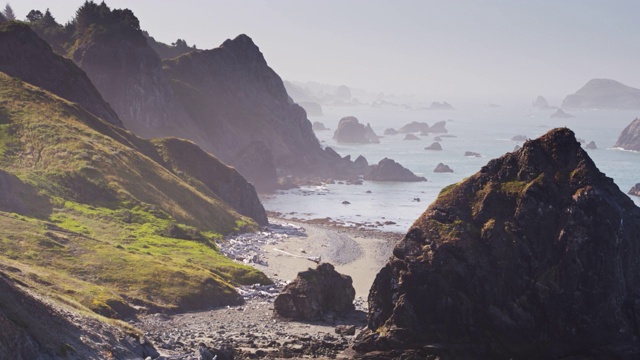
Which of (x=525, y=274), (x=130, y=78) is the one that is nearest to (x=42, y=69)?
(x=130, y=78)

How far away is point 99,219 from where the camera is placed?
329ft

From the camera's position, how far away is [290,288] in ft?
246

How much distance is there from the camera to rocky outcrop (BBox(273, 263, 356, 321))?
7338 cm

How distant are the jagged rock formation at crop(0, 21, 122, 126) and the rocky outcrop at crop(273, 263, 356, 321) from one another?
3288 inches

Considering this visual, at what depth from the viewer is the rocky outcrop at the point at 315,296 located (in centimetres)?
7338

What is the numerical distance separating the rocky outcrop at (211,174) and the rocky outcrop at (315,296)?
61.8 m

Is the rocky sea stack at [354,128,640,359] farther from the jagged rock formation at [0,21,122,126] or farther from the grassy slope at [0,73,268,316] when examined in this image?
the jagged rock formation at [0,21,122,126]

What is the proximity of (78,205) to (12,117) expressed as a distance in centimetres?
2713

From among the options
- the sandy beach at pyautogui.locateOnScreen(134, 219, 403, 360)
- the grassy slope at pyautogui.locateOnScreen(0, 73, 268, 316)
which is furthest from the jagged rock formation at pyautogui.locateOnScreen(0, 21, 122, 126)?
the sandy beach at pyautogui.locateOnScreen(134, 219, 403, 360)

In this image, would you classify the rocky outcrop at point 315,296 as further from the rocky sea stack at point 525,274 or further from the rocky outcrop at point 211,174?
the rocky outcrop at point 211,174

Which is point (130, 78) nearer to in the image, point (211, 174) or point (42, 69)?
point (42, 69)

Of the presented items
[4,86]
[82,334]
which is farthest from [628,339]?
[4,86]

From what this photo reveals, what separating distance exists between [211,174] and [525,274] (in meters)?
88.7

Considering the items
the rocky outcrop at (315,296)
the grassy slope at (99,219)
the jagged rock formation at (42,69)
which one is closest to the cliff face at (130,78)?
the jagged rock formation at (42,69)
